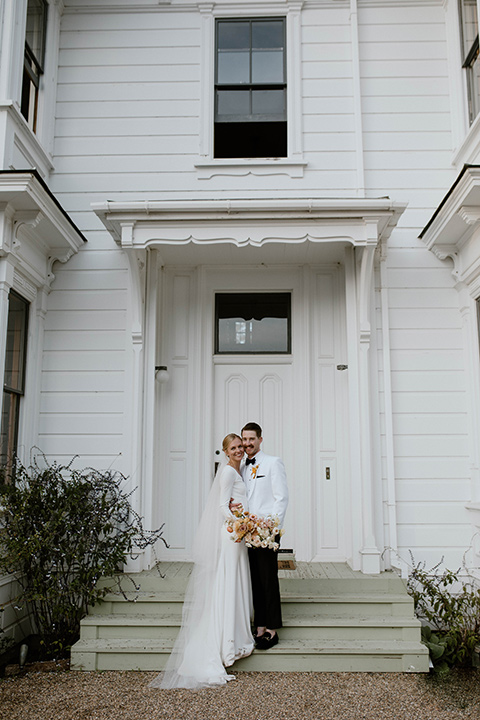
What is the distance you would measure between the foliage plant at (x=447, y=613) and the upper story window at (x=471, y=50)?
14.8ft

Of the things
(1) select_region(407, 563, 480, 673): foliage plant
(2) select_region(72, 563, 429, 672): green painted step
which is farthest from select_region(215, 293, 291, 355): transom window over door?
(1) select_region(407, 563, 480, 673): foliage plant

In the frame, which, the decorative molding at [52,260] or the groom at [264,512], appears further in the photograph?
the decorative molding at [52,260]

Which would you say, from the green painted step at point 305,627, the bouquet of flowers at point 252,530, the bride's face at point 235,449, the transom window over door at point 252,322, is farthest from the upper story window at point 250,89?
the green painted step at point 305,627

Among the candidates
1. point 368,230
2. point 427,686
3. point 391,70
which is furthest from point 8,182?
point 427,686

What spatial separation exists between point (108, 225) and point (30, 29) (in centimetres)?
249

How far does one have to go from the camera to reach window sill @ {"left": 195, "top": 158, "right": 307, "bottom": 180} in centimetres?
675

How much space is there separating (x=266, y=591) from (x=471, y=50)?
5606mm

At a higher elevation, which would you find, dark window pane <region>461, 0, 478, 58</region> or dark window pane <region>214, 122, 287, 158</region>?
dark window pane <region>461, 0, 478, 58</region>

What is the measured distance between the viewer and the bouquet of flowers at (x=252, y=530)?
4703 mm

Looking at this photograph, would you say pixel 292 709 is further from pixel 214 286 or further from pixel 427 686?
pixel 214 286

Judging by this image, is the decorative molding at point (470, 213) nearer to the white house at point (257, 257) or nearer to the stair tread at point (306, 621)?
the white house at point (257, 257)

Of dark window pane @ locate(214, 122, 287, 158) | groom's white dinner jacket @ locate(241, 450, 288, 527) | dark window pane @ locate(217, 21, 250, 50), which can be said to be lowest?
groom's white dinner jacket @ locate(241, 450, 288, 527)

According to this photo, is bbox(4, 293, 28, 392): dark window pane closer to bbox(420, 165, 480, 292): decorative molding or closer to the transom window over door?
the transom window over door

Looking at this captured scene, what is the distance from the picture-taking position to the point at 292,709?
4.14 meters
